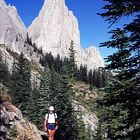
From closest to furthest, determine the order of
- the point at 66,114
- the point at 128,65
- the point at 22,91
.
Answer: the point at 128,65
the point at 66,114
the point at 22,91

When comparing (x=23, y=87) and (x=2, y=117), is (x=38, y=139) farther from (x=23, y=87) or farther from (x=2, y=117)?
(x=23, y=87)

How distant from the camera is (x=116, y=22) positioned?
490 inches

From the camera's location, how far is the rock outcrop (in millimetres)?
20625

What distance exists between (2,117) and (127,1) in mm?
13412

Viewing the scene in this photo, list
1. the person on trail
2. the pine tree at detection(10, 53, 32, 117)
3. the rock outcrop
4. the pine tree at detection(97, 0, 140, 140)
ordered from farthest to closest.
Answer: the pine tree at detection(10, 53, 32, 117)
the rock outcrop
the person on trail
the pine tree at detection(97, 0, 140, 140)

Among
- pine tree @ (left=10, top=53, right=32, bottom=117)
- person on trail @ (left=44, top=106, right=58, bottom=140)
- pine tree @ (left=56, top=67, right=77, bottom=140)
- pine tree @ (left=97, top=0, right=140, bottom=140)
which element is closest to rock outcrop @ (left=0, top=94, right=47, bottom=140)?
person on trail @ (left=44, top=106, right=58, bottom=140)

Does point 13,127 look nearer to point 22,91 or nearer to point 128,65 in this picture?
point 128,65

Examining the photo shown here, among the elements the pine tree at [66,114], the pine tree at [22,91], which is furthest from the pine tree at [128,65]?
the pine tree at [22,91]

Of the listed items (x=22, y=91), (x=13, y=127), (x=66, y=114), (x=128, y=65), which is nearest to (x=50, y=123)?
(x=13, y=127)

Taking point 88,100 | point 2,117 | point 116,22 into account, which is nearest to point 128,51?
point 116,22

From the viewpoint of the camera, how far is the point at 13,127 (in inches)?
821

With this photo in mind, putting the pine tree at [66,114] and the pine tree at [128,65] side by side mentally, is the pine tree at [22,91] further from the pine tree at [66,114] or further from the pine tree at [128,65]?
the pine tree at [128,65]

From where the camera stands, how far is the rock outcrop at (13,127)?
20.6m

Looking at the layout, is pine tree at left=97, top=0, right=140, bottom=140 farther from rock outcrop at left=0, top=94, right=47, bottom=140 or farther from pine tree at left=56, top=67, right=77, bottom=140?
pine tree at left=56, top=67, right=77, bottom=140
